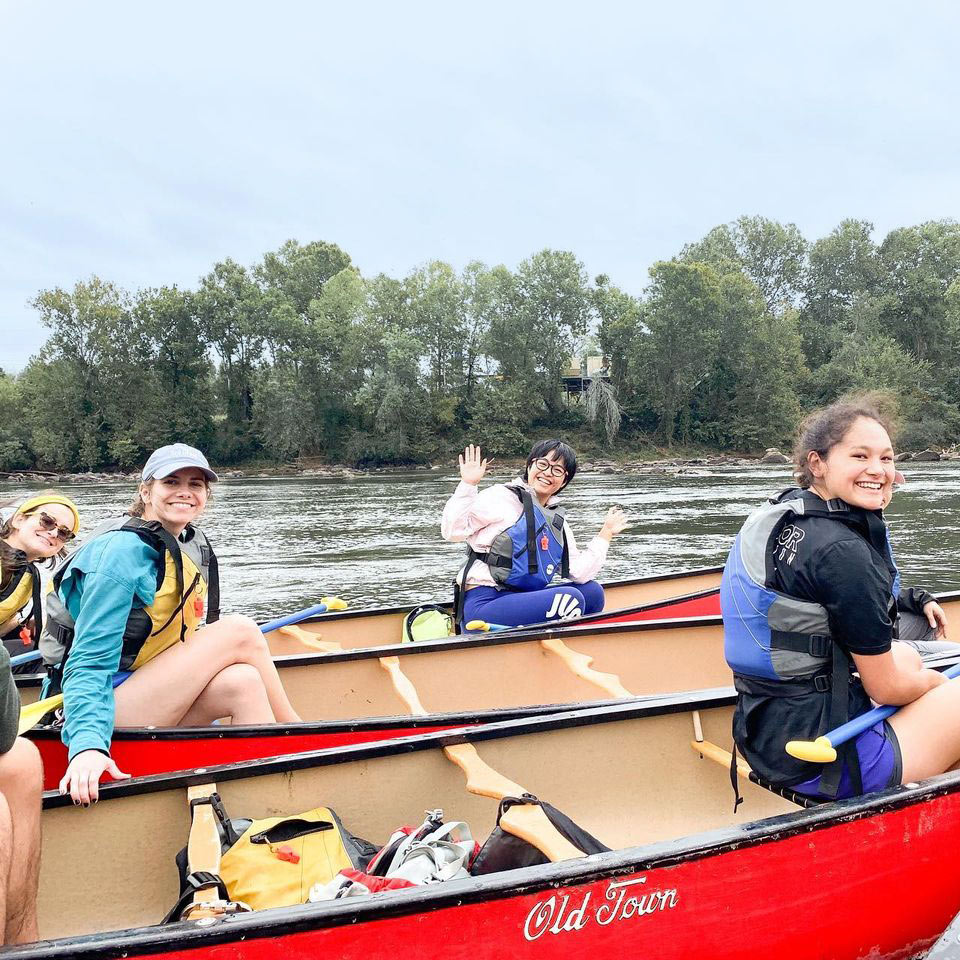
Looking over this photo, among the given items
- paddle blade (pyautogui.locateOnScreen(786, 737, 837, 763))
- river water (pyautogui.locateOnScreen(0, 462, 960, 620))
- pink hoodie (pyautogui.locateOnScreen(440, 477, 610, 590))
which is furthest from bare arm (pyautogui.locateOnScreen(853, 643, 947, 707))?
river water (pyautogui.locateOnScreen(0, 462, 960, 620))

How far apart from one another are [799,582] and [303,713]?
8.66ft

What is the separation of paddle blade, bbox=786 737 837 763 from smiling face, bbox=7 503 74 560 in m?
3.34

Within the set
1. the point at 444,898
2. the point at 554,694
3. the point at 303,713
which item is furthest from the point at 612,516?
the point at 444,898

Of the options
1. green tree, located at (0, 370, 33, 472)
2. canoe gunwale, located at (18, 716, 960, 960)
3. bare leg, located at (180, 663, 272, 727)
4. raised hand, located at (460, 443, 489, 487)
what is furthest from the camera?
green tree, located at (0, 370, 33, 472)

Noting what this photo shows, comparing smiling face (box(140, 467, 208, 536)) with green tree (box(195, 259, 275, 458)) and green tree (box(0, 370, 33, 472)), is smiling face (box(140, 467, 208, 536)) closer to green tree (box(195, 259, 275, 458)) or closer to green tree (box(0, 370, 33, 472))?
green tree (box(195, 259, 275, 458))

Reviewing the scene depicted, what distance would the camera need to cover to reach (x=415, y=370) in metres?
43.5

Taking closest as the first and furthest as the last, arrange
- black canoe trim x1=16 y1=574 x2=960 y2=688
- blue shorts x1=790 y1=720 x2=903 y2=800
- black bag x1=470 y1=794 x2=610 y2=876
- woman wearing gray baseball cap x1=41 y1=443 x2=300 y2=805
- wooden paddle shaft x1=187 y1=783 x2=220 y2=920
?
wooden paddle shaft x1=187 y1=783 x2=220 y2=920, black bag x1=470 y1=794 x2=610 y2=876, blue shorts x1=790 y1=720 x2=903 y2=800, woman wearing gray baseball cap x1=41 y1=443 x2=300 y2=805, black canoe trim x1=16 y1=574 x2=960 y2=688

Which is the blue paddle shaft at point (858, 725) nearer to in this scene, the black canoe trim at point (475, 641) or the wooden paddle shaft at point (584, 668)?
the wooden paddle shaft at point (584, 668)

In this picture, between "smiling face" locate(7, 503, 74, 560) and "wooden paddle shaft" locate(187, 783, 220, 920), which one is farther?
"smiling face" locate(7, 503, 74, 560)

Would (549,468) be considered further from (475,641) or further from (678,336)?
(678,336)

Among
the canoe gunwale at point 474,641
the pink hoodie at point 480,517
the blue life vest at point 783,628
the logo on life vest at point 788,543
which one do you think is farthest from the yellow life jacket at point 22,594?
the logo on life vest at point 788,543

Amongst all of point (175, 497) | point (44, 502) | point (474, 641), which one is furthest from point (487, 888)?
point (44, 502)

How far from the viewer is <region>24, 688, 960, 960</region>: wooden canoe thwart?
1866 millimetres

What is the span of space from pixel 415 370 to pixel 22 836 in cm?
4207
